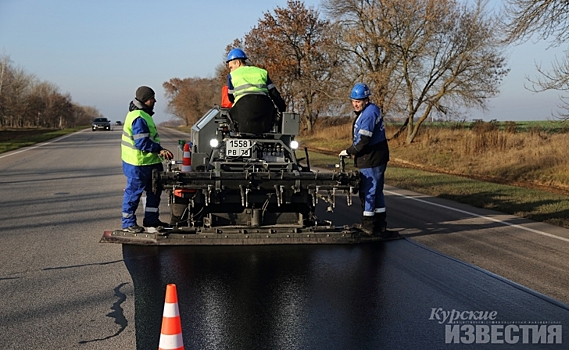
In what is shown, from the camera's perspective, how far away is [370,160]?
8.26m

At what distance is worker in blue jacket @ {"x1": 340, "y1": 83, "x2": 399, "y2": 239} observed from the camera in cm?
811

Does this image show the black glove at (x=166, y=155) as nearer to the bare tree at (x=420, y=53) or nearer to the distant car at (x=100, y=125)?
the bare tree at (x=420, y=53)

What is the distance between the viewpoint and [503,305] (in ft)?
17.6

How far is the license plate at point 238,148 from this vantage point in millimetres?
8000

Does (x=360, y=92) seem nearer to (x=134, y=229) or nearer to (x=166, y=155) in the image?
(x=166, y=155)

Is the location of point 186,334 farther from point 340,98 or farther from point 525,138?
point 340,98

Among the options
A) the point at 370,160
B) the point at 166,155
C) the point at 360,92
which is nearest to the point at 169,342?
the point at 166,155

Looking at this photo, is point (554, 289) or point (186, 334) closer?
point (186, 334)

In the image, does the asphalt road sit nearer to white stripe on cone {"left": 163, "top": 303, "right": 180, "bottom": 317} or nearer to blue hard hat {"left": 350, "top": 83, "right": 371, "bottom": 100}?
white stripe on cone {"left": 163, "top": 303, "right": 180, "bottom": 317}

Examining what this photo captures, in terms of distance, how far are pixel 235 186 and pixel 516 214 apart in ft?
20.7

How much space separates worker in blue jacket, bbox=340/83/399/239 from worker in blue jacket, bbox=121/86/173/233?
2703 millimetres

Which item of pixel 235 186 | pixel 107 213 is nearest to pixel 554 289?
pixel 235 186

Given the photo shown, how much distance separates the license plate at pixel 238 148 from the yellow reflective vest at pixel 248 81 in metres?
0.59

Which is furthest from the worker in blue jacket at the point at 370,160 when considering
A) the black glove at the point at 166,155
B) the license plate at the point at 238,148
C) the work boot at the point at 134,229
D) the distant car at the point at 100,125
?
the distant car at the point at 100,125
